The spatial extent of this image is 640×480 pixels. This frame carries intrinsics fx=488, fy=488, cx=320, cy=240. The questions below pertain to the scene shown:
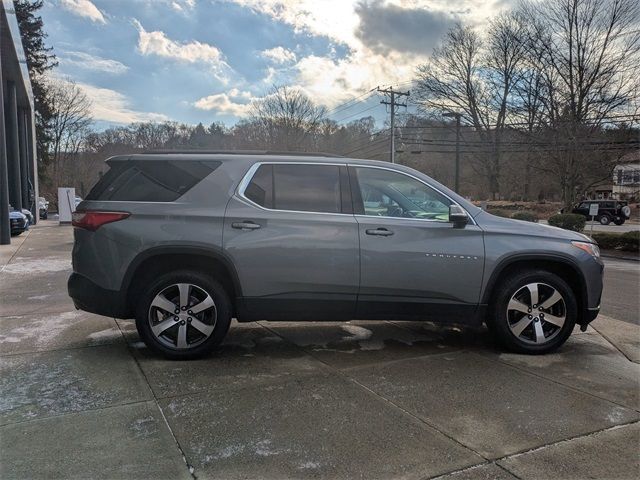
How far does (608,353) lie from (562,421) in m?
1.94

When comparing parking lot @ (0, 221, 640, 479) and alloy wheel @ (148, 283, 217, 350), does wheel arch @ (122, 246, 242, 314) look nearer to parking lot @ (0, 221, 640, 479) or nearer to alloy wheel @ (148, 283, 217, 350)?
alloy wheel @ (148, 283, 217, 350)

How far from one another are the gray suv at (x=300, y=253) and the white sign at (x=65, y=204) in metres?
23.3

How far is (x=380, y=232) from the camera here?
13.8ft

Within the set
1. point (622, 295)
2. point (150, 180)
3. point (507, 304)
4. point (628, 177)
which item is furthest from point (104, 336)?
point (628, 177)

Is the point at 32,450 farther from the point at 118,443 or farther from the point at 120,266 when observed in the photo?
the point at 120,266

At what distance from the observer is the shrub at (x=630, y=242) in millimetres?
16703

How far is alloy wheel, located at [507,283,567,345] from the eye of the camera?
4.41 meters

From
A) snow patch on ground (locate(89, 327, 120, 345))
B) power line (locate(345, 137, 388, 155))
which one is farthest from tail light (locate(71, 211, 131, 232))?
power line (locate(345, 137, 388, 155))

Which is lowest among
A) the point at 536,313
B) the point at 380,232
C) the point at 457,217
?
the point at 536,313

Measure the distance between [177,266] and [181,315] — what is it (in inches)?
16.8

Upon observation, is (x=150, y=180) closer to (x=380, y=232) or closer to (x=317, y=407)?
(x=380, y=232)

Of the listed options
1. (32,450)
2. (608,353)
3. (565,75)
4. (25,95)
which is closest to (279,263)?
(32,450)

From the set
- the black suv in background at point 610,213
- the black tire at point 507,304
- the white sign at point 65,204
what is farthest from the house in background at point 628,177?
the white sign at point 65,204

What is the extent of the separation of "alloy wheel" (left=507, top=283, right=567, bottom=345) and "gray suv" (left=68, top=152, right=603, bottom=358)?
11 millimetres
